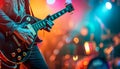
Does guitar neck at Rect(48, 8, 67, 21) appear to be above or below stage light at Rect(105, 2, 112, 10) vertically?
above

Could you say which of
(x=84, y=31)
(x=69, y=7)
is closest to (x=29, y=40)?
(x=69, y=7)

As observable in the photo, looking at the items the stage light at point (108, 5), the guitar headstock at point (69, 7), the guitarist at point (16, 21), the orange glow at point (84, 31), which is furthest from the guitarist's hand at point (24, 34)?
the stage light at point (108, 5)

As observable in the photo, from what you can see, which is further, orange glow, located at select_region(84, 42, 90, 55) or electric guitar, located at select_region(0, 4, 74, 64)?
orange glow, located at select_region(84, 42, 90, 55)

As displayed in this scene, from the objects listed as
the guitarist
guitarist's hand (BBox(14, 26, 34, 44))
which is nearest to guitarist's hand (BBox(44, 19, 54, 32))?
the guitarist

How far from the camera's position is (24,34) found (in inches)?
108

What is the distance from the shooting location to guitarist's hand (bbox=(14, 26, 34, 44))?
105 inches

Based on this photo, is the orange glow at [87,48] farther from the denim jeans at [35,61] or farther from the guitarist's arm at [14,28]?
the guitarist's arm at [14,28]

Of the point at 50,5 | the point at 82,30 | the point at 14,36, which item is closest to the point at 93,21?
the point at 82,30

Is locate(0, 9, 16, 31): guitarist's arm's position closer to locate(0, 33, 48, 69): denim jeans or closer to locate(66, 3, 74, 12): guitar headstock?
locate(0, 33, 48, 69): denim jeans

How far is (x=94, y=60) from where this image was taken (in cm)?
310

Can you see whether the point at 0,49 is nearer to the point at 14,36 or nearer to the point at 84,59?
the point at 14,36

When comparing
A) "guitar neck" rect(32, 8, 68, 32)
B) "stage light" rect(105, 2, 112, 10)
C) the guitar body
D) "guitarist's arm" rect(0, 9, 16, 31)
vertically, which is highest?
"guitarist's arm" rect(0, 9, 16, 31)

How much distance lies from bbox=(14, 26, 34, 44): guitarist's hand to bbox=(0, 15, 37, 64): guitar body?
1.1 inches

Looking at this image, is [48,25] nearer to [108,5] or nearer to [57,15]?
[57,15]
